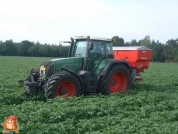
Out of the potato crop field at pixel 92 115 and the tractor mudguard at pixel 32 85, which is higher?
the tractor mudguard at pixel 32 85

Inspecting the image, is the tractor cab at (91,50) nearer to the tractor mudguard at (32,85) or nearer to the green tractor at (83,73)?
the green tractor at (83,73)

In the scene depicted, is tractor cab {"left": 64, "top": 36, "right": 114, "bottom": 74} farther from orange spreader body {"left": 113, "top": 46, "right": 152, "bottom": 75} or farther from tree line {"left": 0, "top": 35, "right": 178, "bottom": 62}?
tree line {"left": 0, "top": 35, "right": 178, "bottom": 62}

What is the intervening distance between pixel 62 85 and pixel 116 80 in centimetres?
310

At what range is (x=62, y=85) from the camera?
999 centimetres

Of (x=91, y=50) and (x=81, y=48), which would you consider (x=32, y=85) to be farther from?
(x=91, y=50)

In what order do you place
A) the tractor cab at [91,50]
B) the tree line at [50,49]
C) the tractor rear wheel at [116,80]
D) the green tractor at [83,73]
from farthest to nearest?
the tree line at [50,49]
the tractor rear wheel at [116,80]
the tractor cab at [91,50]
the green tractor at [83,73]

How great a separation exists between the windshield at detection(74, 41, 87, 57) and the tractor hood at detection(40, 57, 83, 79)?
0.36 metres

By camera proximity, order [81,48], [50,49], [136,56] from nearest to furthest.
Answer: [81,48] < [136,56] < [50,49]

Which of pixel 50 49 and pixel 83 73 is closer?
pixel 83 73

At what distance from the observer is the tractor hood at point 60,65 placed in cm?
1033

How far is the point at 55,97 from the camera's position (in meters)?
9.52

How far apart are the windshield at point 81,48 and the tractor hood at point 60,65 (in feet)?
1.19

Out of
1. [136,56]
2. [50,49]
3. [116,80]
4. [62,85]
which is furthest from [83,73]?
[50,49]

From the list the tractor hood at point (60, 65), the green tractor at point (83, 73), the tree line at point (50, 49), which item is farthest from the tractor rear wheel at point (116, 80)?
the tree line at point (50, 49)
